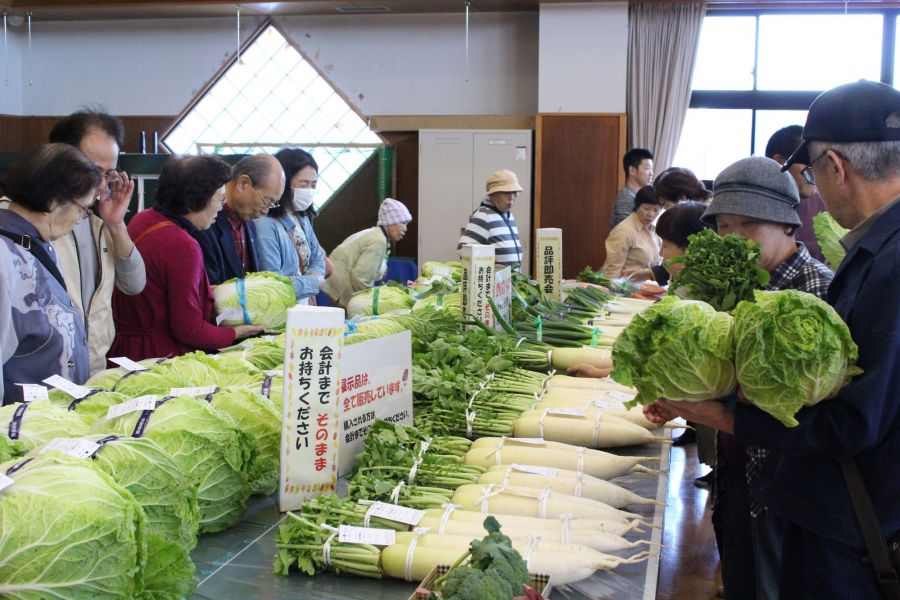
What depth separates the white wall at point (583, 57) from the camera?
916 cm

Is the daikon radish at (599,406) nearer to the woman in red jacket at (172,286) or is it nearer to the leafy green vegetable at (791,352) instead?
the leafy green vegetable at (791,352)

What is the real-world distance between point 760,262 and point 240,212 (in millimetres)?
2617

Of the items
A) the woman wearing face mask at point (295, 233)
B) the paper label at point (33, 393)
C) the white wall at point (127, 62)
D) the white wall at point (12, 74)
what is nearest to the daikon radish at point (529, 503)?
the paper label at point (33, 393)

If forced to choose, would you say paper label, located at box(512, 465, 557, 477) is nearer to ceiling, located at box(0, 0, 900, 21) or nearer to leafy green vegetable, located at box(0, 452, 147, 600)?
leafy green vegetable, located at box(0, 452, 147, 600)

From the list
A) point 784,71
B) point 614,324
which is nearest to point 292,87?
point 784,71

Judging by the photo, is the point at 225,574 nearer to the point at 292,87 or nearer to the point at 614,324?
the point at 614,324

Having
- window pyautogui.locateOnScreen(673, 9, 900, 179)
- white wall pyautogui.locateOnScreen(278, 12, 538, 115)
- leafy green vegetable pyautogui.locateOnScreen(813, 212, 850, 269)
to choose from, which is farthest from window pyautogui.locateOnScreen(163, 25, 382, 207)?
leafy green vegetable pyautogui.locateOnScreen(813, 212, 850, 269)

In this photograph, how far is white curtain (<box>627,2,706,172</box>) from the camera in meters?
9.20

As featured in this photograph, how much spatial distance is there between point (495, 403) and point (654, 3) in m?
7.76

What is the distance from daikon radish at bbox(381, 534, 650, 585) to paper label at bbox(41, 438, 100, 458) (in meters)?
0.59

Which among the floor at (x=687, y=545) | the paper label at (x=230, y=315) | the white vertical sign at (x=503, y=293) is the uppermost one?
the white vertical sign at (x=503, y=293)

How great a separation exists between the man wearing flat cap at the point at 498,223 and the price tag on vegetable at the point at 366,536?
428cm

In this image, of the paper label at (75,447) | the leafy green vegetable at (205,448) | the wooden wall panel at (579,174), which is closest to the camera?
the paper label at (75,447)

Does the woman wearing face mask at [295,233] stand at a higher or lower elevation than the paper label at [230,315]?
higher
